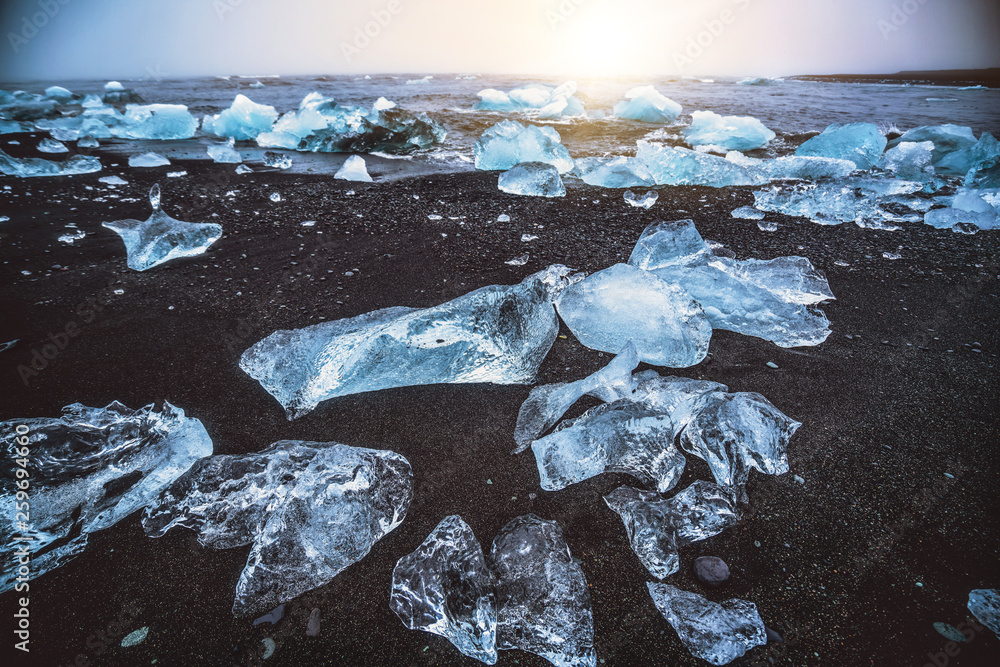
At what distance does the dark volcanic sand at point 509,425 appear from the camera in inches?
37.1

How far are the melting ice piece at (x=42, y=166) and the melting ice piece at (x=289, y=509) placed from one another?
16.1 feet

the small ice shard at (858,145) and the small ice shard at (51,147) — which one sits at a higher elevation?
the small ice shard at (858,145)

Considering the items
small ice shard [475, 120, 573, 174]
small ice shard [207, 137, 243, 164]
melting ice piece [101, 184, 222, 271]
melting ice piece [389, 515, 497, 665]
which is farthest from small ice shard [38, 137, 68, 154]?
melting ice piece [389, 515, 497, 665]

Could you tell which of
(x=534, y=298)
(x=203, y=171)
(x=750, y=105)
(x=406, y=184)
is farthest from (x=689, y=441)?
(x=750, y=105)

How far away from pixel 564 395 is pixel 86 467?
153cm

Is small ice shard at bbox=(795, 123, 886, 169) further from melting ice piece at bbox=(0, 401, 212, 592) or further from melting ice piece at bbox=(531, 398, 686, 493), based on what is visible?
melting ice piece at bbox=(0, 401, 212, 592)

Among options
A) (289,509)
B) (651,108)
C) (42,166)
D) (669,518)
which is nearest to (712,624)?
(669,518)

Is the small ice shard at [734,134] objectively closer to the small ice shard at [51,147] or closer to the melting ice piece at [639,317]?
the melting ice piece at [639,317]

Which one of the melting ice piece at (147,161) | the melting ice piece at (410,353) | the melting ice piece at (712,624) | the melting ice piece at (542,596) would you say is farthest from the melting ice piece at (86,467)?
the melting ice piece at (147,161)

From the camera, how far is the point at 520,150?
4.46 m

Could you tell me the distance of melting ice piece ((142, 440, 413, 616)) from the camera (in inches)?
40.8

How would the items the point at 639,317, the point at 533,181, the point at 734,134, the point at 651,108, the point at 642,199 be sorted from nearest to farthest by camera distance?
the point at 639,317 → the point at 642,199 → the point at 533,181 → the point at 734,134 → the point at 651,108

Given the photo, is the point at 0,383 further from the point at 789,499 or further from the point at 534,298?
the point at 789,499

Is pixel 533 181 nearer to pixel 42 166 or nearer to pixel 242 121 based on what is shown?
pixel 42 166
